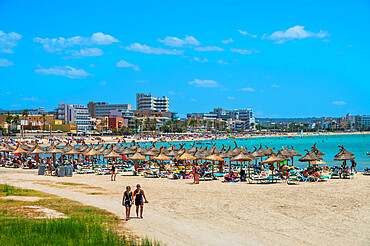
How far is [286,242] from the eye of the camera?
11.3 m

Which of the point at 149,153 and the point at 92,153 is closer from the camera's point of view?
the point at 149,153

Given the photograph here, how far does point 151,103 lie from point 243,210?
163m

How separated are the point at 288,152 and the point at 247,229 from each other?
1995 centimetres

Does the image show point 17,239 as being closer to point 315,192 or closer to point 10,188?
point 10,188

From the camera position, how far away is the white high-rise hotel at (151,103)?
583 ft

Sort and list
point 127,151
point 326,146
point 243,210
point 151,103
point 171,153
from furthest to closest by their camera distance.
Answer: point 151,103 → point 326,146 → point 127,151 → point 171,153 → point 243,210

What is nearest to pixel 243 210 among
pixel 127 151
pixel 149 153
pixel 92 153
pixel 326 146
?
pixel 149 153

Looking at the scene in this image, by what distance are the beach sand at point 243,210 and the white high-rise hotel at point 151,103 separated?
15299 cm

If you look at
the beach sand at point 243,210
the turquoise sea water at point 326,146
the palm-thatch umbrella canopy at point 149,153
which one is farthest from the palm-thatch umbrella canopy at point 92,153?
the beach sand at point 243,210

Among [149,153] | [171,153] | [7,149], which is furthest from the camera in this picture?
[7,149]

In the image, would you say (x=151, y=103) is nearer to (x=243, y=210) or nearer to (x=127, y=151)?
(x=127, y=151)

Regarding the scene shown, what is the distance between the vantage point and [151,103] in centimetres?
17762

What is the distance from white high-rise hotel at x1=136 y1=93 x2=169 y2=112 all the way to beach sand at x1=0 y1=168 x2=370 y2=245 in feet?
502

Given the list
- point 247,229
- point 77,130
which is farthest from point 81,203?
point 77,130
